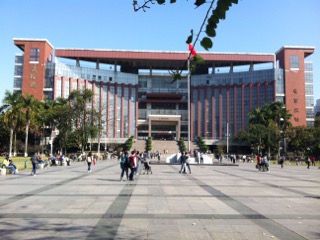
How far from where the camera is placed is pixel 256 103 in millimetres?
90812

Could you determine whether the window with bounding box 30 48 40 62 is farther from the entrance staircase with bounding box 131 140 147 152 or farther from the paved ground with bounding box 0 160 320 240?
the paved ground with bounding box 0 160 320 240

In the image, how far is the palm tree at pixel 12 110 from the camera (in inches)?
2000

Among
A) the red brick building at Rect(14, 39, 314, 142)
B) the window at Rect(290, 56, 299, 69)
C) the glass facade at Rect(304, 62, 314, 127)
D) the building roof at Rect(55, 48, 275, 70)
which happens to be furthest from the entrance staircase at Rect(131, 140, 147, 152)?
the window at Rect(290, 56, 299, 69)

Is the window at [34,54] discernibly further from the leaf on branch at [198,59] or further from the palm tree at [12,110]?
the leaf on branch at [198,59]

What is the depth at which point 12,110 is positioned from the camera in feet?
168

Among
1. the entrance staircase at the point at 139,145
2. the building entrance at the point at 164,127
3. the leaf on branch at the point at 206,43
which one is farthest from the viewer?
the building entrance at the point at 164,127

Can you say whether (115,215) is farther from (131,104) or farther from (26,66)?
(131,104)

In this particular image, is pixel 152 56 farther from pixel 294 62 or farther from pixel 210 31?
pixel 210 31

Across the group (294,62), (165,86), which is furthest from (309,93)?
(165,86)

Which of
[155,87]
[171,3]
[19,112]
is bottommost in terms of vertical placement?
[171,3]

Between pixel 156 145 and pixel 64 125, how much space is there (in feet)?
106

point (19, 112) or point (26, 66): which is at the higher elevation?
point (26, 66)

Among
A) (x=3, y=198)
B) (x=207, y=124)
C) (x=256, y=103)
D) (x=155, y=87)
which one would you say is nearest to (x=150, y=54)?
(x=155, y=87)

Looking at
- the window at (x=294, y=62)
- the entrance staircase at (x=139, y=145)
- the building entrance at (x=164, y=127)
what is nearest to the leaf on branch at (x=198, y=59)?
the entrance staircase at (x=139, y=145)
